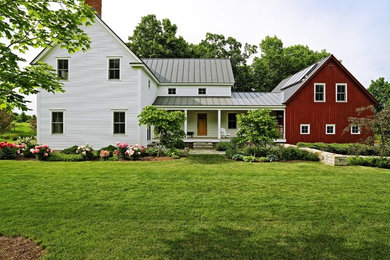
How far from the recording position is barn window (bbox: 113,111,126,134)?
47.9 feet

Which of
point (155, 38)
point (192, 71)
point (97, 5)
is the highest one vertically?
point (155, 38)

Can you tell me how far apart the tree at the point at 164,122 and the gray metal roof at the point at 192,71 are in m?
8.84

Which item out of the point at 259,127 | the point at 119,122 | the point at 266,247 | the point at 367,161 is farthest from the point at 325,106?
the point at 266,247

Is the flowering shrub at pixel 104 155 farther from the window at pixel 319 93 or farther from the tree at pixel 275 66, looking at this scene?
the tree at pixel 275 66

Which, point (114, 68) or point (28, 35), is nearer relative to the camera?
point (28, 35)

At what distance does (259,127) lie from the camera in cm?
1167

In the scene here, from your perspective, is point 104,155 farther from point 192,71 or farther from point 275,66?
point 275,66

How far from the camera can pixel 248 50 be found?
3878cm

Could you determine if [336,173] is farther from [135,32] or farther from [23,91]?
[135,32]

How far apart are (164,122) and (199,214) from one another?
7.56 metres

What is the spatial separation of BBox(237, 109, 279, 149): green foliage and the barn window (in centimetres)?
769

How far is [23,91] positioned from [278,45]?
4389 cm

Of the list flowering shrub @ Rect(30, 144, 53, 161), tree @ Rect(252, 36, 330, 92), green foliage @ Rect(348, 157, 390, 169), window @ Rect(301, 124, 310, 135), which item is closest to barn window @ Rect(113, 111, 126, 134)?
flowering shrub @ Rect(30, 144, 53, 161)

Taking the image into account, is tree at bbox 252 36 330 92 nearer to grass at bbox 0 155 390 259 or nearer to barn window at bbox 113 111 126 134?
barn window at bbox 113 111 126 134
